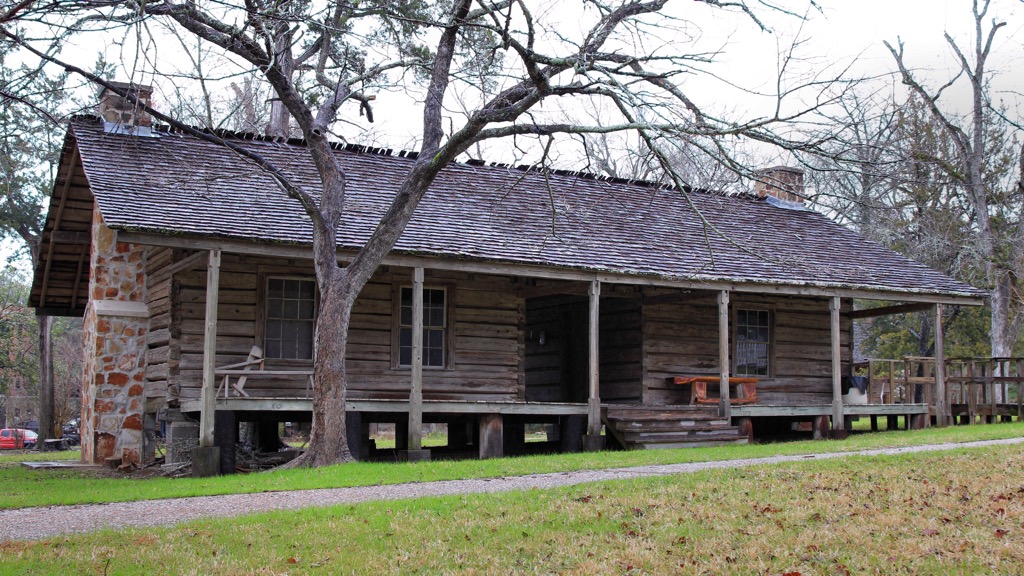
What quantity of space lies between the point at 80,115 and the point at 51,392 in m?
16.6

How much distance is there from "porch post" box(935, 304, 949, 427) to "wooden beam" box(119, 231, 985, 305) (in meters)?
0.54

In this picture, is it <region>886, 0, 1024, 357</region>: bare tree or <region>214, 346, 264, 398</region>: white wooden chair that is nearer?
<region>214, 346, 264, 398</region>: white wooden chair

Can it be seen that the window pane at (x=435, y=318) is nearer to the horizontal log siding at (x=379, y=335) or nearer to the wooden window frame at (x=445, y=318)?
the wooden window frame at (x=445, y=318)

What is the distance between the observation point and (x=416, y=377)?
54.5 feet

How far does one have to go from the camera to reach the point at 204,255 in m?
15.9

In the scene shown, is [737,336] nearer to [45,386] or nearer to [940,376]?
[940,376]

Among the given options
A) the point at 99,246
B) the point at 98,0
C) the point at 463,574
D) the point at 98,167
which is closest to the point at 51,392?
the point at 99,246

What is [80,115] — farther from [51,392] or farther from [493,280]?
[51,392]

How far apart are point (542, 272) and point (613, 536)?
31.1 ft

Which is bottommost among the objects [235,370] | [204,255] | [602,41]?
[235,370]

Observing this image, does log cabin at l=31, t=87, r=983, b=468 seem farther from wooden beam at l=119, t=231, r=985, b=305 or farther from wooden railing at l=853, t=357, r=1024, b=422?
wooden railing at l=853, t=357, r=1024, b=422

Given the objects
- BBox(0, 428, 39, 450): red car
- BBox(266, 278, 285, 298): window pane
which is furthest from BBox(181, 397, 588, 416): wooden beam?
BBox(0, 428, 39, 450): red car

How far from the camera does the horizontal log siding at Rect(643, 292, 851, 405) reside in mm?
21281

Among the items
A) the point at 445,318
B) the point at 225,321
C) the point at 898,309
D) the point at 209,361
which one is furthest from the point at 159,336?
the point at 898,309
